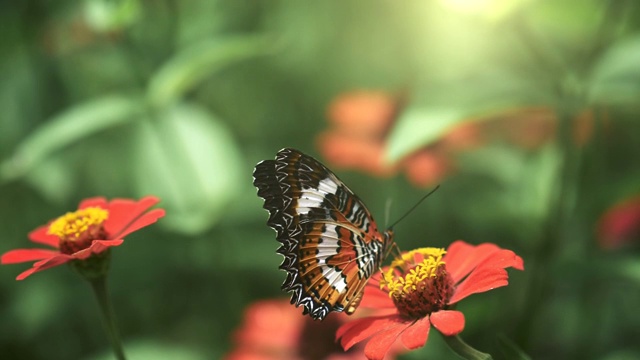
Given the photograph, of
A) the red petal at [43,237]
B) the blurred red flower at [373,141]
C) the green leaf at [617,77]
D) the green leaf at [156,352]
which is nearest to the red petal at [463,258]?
the red petal at [43,237]

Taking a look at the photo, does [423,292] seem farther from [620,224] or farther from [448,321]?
[620,224]

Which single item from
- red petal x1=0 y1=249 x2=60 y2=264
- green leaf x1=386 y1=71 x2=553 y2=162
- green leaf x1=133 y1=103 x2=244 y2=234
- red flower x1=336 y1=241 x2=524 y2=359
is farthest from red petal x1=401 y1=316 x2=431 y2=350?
green leaf x1=133 y1=103 x2=244 y2=234

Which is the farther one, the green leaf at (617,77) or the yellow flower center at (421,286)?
the green leaf at (617,77)

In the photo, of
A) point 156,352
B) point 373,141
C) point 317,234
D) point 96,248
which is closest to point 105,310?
point 96,248

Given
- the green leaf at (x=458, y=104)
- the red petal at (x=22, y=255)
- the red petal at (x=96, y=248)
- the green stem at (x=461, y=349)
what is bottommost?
the green stem at (x=461, y=349)

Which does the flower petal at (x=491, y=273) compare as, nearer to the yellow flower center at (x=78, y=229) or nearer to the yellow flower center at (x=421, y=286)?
the yellow flower center at (x=421, y=286)

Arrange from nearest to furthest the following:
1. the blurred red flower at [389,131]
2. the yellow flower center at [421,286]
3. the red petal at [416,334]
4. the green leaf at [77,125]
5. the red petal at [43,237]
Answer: the red petal at [416,334] → the yellow flower center at [421,286] → the red petal at [43,237] → the green leaf at [77,125] → the blurred red flower at [389,131]

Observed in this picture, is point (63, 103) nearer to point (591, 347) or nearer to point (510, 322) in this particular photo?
point (510, 322)
